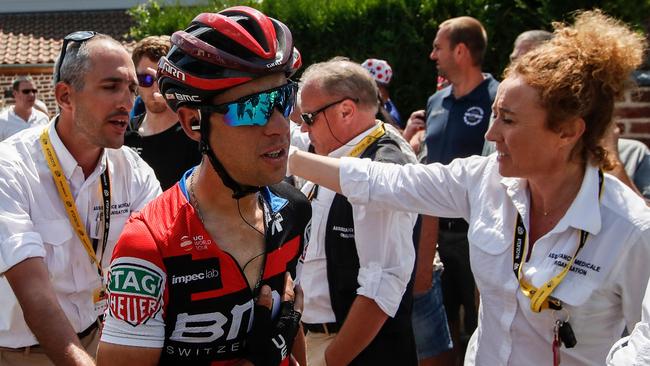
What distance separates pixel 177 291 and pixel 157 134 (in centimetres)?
277

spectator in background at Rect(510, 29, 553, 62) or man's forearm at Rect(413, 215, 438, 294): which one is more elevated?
spectator in background at Rect(510, 29, 553, 62)

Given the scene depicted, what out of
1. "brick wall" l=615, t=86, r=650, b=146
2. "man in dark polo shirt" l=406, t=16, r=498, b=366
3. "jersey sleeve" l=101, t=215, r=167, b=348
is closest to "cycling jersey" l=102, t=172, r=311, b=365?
"jersey sleeve" l=101, t=215, r=167, b=348

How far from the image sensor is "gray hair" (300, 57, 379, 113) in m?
3.79

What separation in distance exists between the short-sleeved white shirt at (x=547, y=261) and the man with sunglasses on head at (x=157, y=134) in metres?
1.89

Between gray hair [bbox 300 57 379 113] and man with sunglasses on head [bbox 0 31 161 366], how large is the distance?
1.02 metres

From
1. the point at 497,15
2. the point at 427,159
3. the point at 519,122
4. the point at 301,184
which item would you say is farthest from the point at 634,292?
the point at 497,15

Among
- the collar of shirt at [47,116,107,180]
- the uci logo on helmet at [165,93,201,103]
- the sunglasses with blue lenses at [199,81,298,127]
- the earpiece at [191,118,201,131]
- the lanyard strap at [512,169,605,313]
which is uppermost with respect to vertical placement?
the uci logo on helmet at [165,93,201,103]

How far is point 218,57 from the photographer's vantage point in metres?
2.11

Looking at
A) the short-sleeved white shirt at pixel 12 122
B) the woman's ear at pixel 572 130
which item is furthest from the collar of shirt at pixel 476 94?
the short-sleeved white shirt at pixel 12 122

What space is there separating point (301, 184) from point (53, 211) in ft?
4.95

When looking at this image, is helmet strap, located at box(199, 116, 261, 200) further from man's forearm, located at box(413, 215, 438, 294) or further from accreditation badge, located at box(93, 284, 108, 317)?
man's forearm, located at box(413, 215, 438, 294)

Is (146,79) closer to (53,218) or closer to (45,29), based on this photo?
(53,218)

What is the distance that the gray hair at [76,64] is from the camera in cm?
309

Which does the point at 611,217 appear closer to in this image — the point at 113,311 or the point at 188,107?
the point at 188,107
